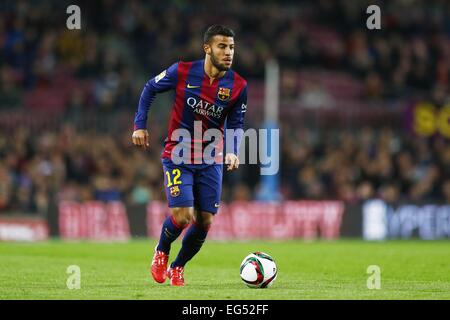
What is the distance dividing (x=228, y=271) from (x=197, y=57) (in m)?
13.2

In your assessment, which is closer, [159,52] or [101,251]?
[101,251]

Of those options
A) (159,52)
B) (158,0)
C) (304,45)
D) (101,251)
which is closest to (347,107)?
(304,45)

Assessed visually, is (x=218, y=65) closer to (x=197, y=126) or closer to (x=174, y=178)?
(x=197, y=126)

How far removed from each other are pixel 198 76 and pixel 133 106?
547 inches

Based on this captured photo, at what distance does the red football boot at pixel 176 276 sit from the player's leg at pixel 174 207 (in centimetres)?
6

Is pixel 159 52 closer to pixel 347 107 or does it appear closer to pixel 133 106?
pixel 133 106

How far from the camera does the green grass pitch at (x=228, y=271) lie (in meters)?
9.57

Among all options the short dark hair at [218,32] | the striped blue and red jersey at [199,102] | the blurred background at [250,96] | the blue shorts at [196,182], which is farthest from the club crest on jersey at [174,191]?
the blurred background at [250,96]

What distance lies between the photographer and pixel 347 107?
2522 centimetres

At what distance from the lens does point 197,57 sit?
25.6m

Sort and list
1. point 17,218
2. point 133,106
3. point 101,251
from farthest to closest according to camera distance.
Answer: point 133,106, point 17,218, point 101,251

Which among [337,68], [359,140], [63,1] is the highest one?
[63,1]

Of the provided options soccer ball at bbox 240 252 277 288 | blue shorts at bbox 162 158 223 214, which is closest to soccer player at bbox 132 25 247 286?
blue shorts at bbox 162 158 223 214

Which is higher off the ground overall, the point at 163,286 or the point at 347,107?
the point at 347,107
